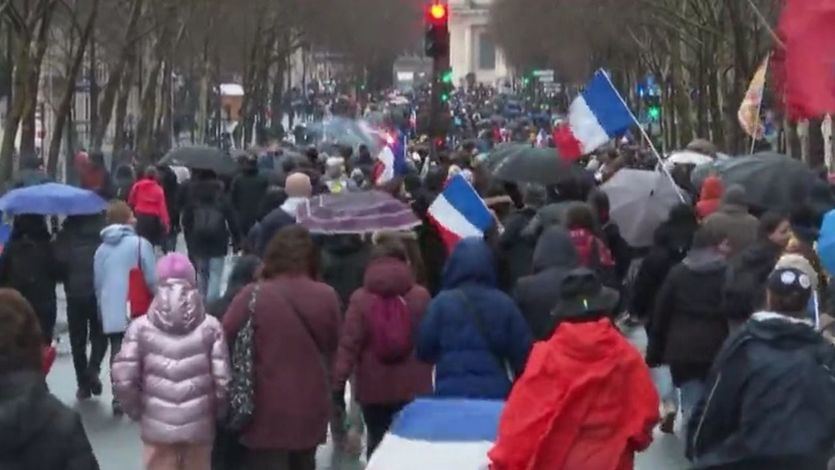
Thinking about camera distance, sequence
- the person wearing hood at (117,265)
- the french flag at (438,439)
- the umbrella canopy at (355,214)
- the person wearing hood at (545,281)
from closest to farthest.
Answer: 1. the french flag at (438,439)
2. the person wearing hood at (545,281)
3. the umbrella canopy at (355,214)
4. the person wearing hood at (117,265)

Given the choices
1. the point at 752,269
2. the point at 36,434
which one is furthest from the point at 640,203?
the point at 36,434

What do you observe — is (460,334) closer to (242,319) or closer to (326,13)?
(242,319)

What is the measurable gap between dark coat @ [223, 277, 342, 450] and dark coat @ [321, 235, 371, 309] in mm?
3594

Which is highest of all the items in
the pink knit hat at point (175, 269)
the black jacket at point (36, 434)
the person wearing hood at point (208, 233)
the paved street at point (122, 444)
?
the pink knit hat at point (175, 269)

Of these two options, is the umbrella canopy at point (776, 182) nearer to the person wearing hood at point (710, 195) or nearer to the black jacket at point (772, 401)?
the person wearing hood at point (710, 195)

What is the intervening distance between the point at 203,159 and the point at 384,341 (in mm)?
13208

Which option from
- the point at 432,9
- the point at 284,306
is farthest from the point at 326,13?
the point at 284,306

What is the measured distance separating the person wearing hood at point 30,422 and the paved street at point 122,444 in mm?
6447

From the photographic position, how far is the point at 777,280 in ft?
27.0

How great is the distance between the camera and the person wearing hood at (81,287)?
53.6 feet

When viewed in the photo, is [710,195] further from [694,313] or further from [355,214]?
[694,313]

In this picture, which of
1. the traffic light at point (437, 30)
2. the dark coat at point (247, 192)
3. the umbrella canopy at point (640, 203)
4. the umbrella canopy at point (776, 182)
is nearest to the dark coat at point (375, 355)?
the umbrella canopy at point (776, 182)

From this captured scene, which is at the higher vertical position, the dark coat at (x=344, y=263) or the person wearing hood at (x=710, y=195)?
the person wearing hood at (x=710, y=195)

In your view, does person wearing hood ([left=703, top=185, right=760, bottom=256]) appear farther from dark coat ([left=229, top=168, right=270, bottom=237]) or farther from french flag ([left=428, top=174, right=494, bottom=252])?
dark coat ([left=229, top=168, right=270, bottom=237])
